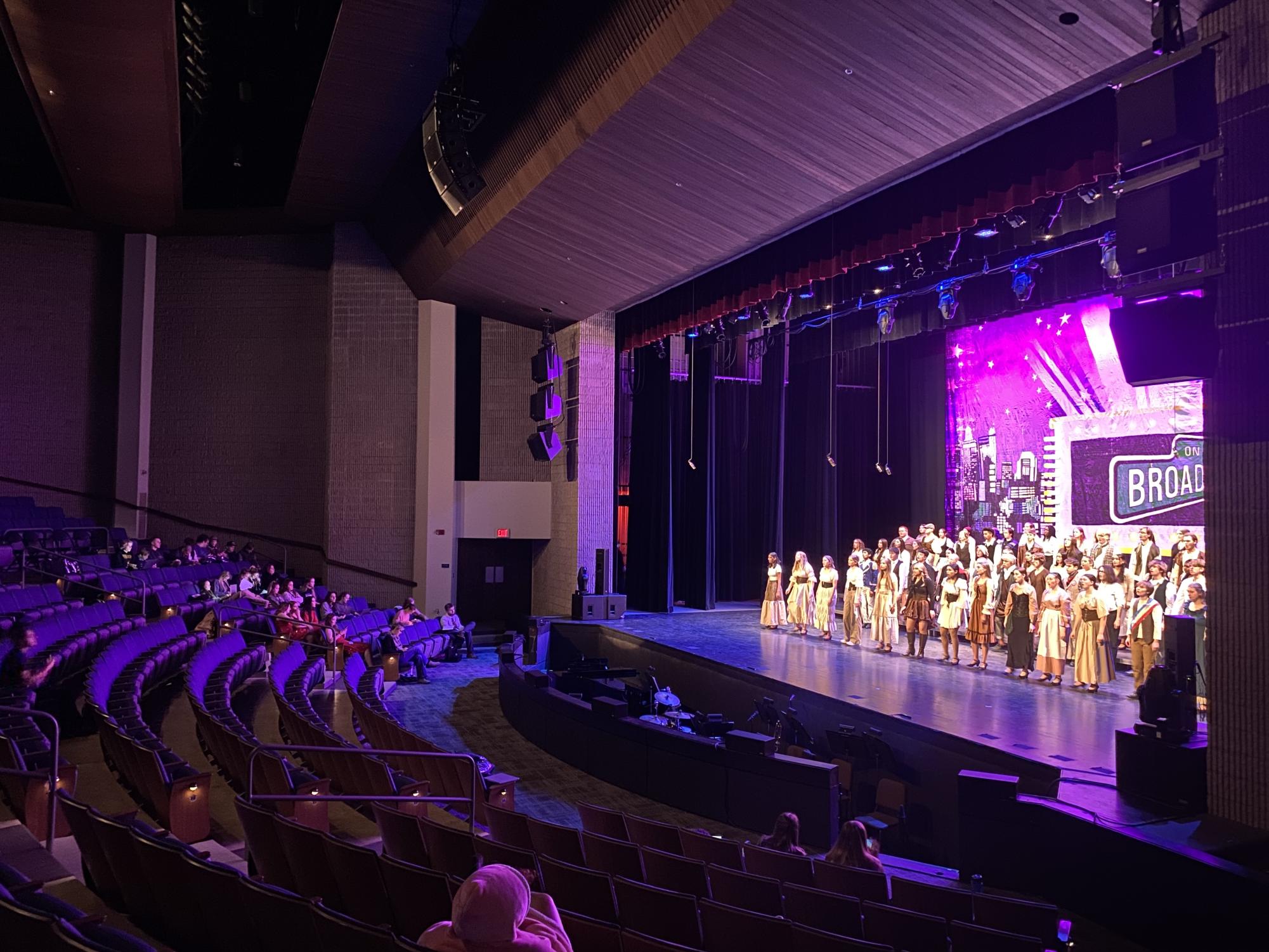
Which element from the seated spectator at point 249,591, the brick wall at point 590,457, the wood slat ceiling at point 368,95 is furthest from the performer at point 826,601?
the wood slat ceiling at point 368,95

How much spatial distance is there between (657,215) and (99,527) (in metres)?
10.3

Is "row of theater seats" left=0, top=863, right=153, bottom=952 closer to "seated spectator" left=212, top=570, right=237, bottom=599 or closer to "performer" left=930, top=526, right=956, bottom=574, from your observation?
"seated spectator" left=212, top=570, right=237, bottom=599

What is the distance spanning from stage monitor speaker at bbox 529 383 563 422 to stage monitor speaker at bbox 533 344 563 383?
0.23m

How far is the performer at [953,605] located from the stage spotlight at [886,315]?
138 inches

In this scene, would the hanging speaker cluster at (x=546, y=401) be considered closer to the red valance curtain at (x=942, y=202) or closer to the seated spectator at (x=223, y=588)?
the red valance curtain at (x=942, y=202)

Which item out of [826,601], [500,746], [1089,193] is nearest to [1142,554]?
[826,601]

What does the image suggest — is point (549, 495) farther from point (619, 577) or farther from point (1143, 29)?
point (1143, 29)

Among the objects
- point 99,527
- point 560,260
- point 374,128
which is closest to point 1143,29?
point 560,260

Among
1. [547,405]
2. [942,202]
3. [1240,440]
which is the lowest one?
[1240,440]

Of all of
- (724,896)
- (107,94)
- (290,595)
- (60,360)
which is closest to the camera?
(724,896)

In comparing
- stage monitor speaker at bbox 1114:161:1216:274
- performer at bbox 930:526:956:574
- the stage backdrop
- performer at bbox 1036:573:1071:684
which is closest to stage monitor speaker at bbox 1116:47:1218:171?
stage monitor speaker at bbox 1114:161:1216:274

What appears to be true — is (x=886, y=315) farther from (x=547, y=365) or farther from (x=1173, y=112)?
(x=1173, y=112)

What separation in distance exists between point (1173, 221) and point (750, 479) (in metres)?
14.4

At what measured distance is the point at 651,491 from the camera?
1784cm
